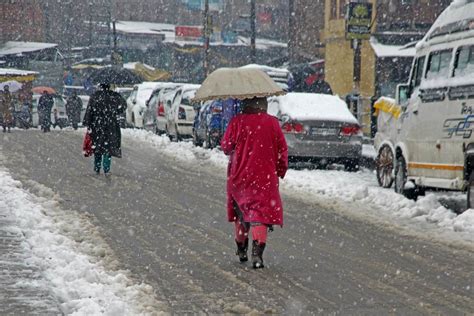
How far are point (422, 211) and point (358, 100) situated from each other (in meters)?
20.3

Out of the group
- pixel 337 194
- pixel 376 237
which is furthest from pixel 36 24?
pixel 376 237

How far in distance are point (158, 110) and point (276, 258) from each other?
23743mm

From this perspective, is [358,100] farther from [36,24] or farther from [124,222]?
[36,24]

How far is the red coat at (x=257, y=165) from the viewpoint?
887 cm

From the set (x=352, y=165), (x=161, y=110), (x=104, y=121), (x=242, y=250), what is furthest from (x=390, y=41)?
(x=242, y=250)

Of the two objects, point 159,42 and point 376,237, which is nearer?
point 376,237

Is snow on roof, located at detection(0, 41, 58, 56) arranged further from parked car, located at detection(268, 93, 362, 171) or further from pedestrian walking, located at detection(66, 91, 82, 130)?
parked car, located at detection(268, 93, 362, 171)

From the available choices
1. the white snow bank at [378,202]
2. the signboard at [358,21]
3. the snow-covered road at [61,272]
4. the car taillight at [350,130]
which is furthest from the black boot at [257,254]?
the signboard at [358,21]

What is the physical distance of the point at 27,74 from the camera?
44.8 meters

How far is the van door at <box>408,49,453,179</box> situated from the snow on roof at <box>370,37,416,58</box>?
24362 millimetres

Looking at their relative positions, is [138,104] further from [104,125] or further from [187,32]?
[187,32]

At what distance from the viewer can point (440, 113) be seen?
1373 centimetres

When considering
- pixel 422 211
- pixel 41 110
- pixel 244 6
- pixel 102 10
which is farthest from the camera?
pixel 244 6

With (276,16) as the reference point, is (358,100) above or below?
below
